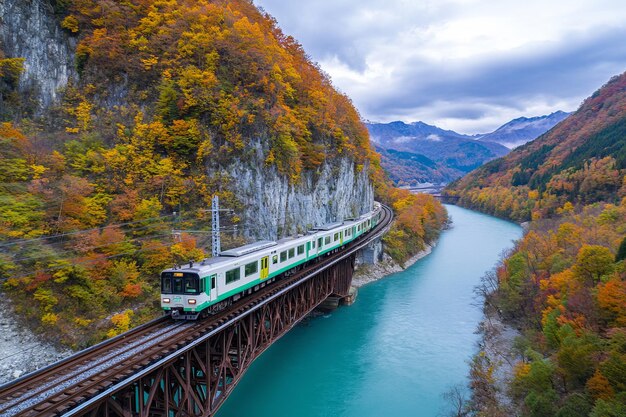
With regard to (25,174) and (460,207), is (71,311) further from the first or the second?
(460,207)

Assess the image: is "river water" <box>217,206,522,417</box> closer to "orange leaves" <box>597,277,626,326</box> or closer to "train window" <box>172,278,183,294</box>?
"train window" <box>172,278,183,294</box>

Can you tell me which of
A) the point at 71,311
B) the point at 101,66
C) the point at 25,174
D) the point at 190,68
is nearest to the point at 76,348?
the point at 71,311

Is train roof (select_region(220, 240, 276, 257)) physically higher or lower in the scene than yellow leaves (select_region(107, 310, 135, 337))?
higher

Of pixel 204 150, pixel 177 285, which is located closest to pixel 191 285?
pixel 177 285

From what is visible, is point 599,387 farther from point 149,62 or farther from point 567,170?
point 567,170

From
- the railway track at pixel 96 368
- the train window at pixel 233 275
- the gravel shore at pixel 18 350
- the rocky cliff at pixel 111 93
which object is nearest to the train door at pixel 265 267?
the train window at pixel 233 275

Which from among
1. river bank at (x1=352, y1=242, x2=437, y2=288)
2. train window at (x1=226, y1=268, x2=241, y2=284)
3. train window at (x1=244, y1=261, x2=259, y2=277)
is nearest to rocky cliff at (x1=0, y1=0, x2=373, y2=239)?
train window at (x1=244, y1=261, x2=259, y2=277)
